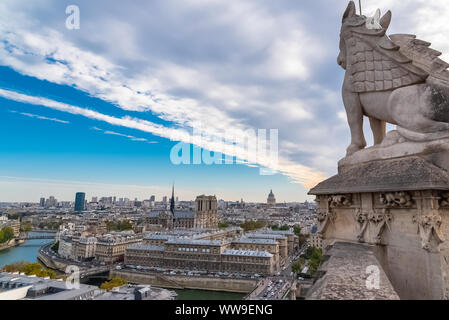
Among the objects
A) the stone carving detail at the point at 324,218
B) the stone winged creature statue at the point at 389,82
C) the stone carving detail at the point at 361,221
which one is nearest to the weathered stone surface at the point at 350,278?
the stone carving detail at the point at 361,221

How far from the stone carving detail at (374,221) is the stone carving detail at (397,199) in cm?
13

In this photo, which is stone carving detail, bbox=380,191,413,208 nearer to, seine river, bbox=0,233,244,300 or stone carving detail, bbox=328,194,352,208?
stone carving detail, bbox=328,194,352,208

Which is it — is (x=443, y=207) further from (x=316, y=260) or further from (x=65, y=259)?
(x=65, y=259)

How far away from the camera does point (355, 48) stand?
14.5 ft

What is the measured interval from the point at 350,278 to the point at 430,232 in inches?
45.7

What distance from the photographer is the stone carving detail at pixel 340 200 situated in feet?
12.7

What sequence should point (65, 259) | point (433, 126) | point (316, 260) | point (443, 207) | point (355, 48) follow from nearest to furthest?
point (443, 207)
point (433, 126)
point (355, 48)
point (316, 260)
point (65, 259)

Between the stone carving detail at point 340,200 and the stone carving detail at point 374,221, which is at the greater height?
the stone carving detail at point 340,200

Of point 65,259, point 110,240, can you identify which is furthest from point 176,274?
point 65,259

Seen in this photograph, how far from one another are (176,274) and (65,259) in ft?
78.9

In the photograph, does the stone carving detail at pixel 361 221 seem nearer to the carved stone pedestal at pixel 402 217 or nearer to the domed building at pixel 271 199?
the carved stone pedestal at pixel 402 217

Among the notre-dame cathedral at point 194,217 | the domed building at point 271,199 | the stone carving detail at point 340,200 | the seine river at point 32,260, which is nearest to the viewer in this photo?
the stone carving detail at point 340,200

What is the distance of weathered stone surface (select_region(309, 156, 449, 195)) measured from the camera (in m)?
3.01
